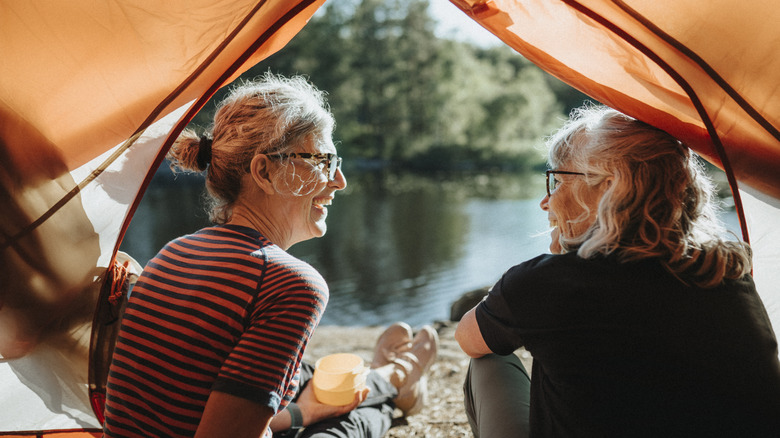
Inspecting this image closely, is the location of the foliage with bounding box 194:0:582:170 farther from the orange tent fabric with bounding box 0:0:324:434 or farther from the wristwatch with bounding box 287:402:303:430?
the wristwatch with bounding box 287:402:303:430

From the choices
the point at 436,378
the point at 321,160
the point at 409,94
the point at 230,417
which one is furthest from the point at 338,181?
the point at 409,94

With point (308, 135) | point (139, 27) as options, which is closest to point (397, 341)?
point (308, 135)

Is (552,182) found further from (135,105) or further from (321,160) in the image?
(135,105)

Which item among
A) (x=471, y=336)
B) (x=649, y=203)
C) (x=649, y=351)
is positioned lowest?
(x=471, y=336)

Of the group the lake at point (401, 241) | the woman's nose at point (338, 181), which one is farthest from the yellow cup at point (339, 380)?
the lake at point (401, 241)

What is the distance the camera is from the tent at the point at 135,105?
1.57m

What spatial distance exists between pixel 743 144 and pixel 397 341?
63.1 inches

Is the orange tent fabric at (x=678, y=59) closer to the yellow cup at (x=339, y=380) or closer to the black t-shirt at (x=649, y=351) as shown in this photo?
the black t-shirt at (x=649, y=351)

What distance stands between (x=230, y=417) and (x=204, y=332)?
0.68 ft

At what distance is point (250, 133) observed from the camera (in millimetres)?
1575

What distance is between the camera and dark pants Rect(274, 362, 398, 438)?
1817 mm

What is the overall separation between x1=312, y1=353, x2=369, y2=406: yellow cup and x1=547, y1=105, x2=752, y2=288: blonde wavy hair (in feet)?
3.00

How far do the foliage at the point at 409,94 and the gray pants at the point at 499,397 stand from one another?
27748mm

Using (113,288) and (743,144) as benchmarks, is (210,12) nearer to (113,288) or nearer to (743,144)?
(113,288)
